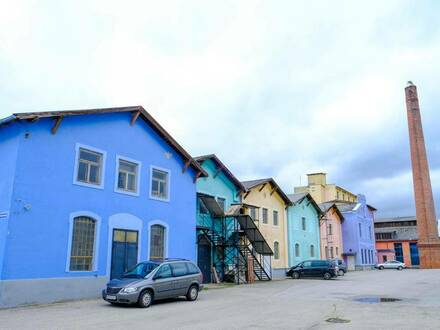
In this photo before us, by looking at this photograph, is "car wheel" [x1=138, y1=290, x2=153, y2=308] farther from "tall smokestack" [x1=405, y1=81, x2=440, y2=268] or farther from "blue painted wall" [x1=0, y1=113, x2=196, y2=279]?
"tall smokestack" [x1=405, y1=81, x2=440, y2=268]

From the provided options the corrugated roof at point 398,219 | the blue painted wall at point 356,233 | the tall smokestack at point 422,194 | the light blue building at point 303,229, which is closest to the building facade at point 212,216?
the light blue building at point 303,229

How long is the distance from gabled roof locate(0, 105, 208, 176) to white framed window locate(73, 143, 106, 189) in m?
1.52

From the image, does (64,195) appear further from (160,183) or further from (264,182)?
(264,182)

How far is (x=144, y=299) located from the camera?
13.8 meters

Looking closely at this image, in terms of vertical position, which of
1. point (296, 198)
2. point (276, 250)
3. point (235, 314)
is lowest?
point (235, 314)

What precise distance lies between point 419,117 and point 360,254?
1965 centimetres

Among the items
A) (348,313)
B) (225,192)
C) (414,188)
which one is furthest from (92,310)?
(414,188)

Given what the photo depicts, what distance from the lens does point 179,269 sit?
15.6 meters

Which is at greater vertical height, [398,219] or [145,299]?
[398,219]

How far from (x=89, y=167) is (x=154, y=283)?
6.26 metres

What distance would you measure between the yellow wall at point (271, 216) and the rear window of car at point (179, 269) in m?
14.3

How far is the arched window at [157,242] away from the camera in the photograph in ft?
66.4

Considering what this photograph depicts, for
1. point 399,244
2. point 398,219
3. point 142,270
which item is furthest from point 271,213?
point 398,219

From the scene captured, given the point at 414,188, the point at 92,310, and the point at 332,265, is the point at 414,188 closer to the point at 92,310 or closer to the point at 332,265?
the point at 332,265
